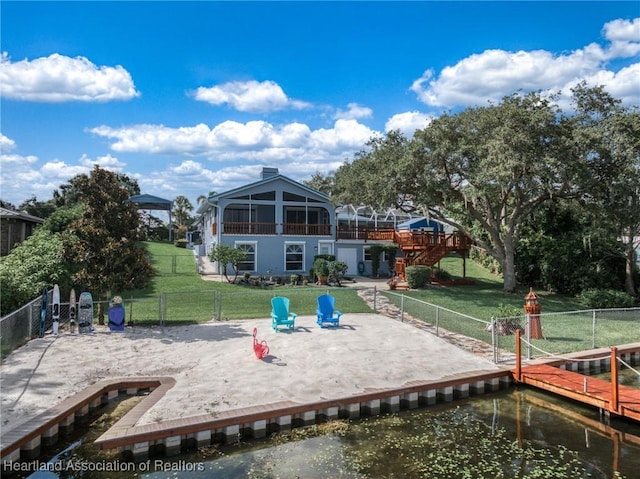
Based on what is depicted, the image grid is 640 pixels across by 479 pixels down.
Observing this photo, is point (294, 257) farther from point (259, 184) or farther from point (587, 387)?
point (587, 387)

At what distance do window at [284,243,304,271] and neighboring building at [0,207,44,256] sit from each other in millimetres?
14351

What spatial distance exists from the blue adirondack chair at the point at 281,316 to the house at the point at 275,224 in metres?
12.9

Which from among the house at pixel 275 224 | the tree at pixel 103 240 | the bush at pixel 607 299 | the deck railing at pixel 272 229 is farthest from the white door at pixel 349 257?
the tree at pixel 103 240

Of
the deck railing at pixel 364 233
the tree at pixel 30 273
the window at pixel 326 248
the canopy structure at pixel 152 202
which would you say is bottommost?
the tree at pixel 30 273

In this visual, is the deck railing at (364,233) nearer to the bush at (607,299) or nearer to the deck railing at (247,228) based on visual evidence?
the deck railing at (247,228)

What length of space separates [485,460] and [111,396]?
7.23 metres

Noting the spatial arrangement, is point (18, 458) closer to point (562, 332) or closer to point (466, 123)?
point (562, 332)

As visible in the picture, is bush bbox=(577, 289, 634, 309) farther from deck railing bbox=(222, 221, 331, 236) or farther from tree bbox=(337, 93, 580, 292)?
deck railing bbox=(222, 221, 331, 236)

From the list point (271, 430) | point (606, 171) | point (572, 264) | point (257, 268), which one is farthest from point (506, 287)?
point (271, 430)

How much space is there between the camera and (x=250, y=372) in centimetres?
970

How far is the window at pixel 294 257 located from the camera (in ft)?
91.0

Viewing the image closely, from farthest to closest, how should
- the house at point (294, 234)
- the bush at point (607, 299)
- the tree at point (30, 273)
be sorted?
the house at point (294, 234)
the bush at point (607, 299)
the tree at point (30, 273)

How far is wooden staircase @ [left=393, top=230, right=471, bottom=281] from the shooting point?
2595 cm

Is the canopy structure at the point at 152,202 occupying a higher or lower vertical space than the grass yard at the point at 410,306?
higher
